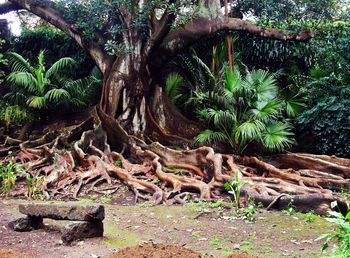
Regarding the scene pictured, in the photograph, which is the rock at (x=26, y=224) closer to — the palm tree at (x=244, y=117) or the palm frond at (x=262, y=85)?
the palm tree at (x=244, y=117)

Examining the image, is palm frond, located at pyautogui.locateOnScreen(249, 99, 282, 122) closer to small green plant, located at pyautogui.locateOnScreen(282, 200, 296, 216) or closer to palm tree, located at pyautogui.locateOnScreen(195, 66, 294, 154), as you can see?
palm tree, located at pyautogui.locateOnScreen(195, 66, 294, 154)

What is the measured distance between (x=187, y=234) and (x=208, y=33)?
22.5ft

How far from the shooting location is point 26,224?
223 inches

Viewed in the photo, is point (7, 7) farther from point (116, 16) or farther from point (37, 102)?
point (116, 16)

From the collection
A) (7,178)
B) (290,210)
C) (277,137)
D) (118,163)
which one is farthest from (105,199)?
(277,137)

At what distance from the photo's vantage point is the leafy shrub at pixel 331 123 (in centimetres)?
1006

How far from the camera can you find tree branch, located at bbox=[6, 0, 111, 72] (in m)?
12.5

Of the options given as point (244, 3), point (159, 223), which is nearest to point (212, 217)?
point (159, 223)

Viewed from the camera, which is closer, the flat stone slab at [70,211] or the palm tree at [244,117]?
the flat stone slab at [70,211]

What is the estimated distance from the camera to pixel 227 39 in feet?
38.5

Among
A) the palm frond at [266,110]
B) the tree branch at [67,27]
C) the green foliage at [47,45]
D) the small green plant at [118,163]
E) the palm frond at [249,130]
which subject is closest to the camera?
the palm frond at [249,130]

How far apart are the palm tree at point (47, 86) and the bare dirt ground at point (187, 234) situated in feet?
21.4

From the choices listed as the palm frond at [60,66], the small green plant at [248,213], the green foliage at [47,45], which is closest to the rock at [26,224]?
the small green plant at [248,213]

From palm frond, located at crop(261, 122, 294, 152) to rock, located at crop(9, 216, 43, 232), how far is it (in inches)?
228
